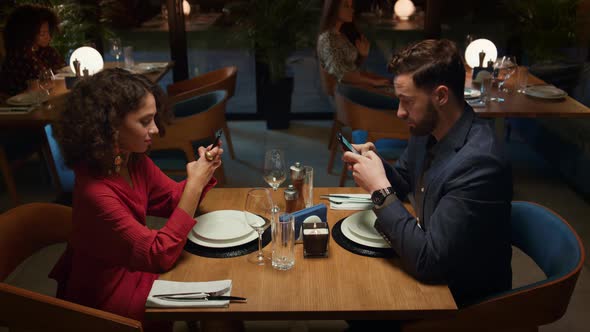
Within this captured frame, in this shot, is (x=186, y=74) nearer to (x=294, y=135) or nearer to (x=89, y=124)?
(x=294, y=135)

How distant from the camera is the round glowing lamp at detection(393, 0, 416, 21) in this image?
235 inches

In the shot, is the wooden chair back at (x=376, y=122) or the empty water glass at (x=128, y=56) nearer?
the wooden chair back at (x=376, y=122)

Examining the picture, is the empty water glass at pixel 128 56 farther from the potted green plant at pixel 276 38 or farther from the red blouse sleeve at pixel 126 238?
the red blouse sleeve at pixel 126 238

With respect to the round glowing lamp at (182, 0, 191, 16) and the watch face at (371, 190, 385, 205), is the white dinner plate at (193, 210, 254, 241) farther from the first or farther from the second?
the round glowing lamp at (182, 0, 191, 16)

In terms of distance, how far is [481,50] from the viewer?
4.46 m

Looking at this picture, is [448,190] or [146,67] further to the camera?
[146,67]

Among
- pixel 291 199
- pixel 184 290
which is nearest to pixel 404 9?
pixel 291 199

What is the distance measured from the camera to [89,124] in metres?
1.92

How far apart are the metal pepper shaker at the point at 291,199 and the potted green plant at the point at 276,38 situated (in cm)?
358

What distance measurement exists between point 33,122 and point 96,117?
6.21ft

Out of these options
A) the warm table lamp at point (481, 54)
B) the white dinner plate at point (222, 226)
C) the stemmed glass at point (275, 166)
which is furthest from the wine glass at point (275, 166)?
the warm table lamp at point (481, 54)

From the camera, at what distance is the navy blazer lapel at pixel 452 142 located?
2000mm

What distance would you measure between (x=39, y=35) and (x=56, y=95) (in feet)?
2.22

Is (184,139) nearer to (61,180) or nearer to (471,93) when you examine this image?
(61,180)
